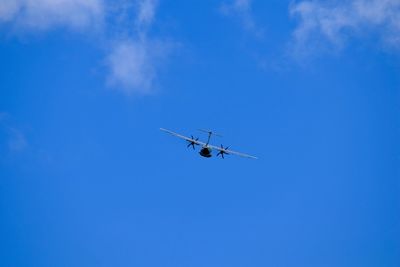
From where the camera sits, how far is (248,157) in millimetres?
95688

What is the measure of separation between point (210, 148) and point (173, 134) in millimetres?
6829

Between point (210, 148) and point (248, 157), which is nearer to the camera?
point (210, 148)

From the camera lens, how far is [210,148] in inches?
3538

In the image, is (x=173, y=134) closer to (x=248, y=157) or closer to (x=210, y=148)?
(x=210, y=148)

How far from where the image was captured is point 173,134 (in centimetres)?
9225

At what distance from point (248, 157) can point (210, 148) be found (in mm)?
8918

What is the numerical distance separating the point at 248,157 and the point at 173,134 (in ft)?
44.6

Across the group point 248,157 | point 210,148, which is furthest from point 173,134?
point 248,157
